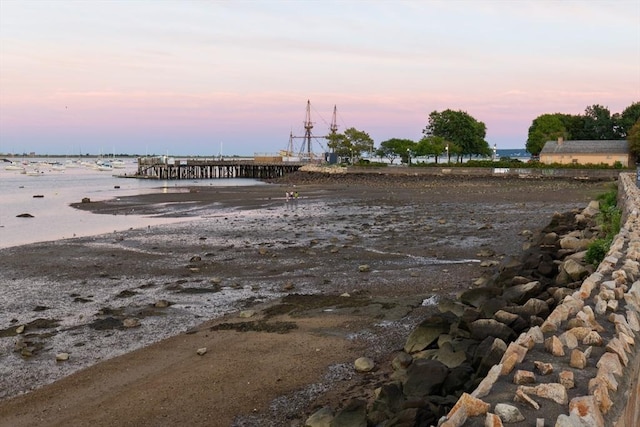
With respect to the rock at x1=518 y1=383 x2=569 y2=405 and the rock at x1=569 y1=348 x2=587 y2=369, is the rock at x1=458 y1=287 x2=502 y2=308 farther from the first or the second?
the rock at x1=518 y1=383 x2=569 y2=405

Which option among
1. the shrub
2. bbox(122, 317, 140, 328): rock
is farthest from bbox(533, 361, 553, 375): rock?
bbox(122, 317, 140, 328): rock

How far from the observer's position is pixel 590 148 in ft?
255

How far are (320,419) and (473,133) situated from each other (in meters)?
104

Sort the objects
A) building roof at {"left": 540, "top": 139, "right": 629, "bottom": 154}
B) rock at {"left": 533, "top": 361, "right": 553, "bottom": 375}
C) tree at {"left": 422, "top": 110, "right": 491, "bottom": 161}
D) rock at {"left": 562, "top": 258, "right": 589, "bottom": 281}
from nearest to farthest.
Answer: rock at {"left": 533, "top": 361, "right": 553, "bottom": 375}
rock at {"left": 562, "top": 258, "right": 589, "bottom": 281}
building roof at {"left": 540, "top": 139, "right": 629, "bottom": 154}
tree at {"left": 422, "top": 110, "right": 491, "bottom": 161}

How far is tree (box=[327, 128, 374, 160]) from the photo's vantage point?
10831 centimetres

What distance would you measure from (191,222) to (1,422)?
2296cm

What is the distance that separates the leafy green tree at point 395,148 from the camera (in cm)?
11470

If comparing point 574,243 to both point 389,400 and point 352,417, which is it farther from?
point 352,417

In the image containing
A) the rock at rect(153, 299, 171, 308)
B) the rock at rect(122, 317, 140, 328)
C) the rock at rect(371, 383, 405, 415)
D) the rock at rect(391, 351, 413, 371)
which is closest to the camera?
the rock at rect(371, 383, 405, 415)

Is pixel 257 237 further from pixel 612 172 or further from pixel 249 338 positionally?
pixel 612 172

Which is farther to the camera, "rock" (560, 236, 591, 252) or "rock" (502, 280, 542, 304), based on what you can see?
"rock" (560, 236, 591, 252)

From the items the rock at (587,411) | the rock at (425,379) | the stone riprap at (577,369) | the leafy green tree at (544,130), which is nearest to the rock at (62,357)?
the rock at (425,379)

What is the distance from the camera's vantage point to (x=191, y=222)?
30250 millimetres

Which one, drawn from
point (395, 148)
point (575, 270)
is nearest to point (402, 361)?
point (575, 270)
